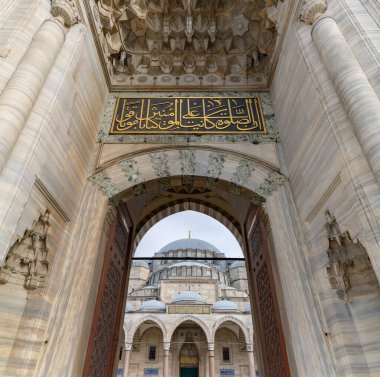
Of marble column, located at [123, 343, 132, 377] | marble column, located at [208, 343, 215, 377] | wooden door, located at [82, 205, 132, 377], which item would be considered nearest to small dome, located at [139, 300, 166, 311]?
marble column, located at [123, 343, 132, 377]

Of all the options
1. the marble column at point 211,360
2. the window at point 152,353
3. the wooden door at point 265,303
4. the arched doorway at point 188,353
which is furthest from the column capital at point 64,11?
the window at point 152,353

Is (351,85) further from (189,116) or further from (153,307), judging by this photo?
(153,307)

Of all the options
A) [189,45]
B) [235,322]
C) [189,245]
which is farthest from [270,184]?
[189,245]

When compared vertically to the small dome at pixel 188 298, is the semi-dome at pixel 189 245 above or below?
above

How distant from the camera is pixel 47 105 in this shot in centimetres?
274

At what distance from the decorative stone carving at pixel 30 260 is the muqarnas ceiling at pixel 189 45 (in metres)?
2.87

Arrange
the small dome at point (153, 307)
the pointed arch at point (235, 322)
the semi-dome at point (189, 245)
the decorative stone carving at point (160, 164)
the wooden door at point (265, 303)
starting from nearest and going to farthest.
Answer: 1. the wooden door at point (265, 303)
2. the decorative stone carving at point (160, 164)
3. the pointed arch at point (235, 322)
4. the small dome at point (153, 307)
5. the semi-dome at point (189, 245)

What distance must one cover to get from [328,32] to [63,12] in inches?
110

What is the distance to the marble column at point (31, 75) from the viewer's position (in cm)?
230

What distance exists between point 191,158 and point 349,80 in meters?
1.98

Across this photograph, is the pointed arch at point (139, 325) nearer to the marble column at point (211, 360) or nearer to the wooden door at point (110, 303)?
the marble column at point (211, 360)

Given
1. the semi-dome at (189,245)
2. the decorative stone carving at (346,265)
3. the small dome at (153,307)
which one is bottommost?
the decorative stone carving at (346,265)

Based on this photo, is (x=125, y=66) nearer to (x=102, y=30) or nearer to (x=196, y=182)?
(x=102, y=30)

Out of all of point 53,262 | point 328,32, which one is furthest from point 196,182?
point 328,32
